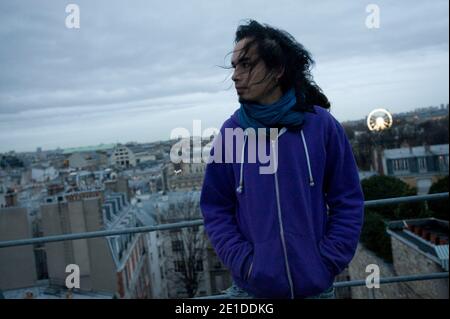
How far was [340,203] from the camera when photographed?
3.87 feet

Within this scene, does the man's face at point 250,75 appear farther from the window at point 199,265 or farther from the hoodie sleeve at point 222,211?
the window at point 199,265

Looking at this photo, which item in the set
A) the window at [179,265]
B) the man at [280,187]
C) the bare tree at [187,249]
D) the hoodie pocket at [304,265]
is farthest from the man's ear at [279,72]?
the window at [179,265]

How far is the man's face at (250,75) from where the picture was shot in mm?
1182

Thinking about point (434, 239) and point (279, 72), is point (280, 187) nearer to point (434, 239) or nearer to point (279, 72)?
point (279, 72)

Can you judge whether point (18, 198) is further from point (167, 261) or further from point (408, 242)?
point (408, 242)

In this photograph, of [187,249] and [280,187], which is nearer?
[280,187]

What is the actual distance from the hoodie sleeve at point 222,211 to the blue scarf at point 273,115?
106mm

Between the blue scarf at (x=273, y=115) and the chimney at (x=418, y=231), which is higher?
the blue scarf at (x=273, y=115)

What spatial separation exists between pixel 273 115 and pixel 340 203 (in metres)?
0.32

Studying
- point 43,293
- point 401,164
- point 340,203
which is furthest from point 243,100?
point 401,164

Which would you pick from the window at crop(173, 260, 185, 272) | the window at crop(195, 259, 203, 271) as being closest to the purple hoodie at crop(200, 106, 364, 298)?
the window at crop(195, 259, 203, 271)
